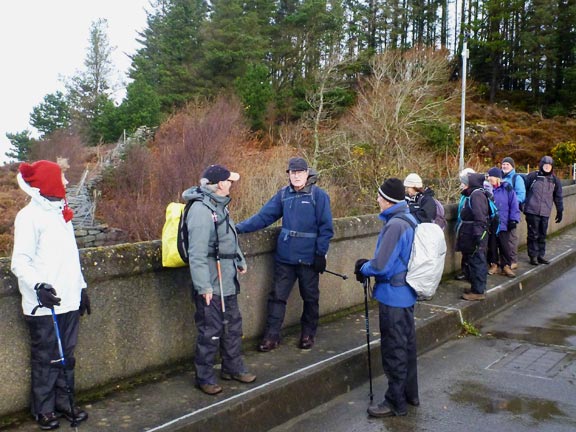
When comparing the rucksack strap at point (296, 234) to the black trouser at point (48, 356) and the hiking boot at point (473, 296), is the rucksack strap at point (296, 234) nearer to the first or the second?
the black trouser at point (48, 356)

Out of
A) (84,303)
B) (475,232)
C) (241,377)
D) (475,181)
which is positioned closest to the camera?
(84,303)

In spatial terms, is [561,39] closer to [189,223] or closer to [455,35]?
[455,35]

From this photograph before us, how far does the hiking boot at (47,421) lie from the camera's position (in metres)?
3.88

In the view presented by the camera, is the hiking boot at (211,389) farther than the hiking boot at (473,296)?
No

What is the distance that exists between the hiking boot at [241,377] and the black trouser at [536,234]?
24.0ft

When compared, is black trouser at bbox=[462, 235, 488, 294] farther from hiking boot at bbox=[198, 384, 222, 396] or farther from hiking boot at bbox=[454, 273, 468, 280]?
hiking boot at bbox=[198, 384, 222, 396]

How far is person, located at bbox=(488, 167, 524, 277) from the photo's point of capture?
30.4ft

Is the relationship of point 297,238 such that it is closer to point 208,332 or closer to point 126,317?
point 208,332

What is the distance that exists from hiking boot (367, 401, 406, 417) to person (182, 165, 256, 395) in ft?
3.20

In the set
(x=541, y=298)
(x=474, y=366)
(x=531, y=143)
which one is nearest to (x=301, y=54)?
(x=531, y=143)

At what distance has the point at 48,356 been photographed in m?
3.92

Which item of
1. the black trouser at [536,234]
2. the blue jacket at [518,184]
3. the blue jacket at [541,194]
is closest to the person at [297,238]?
the blue jacket at [518,184]

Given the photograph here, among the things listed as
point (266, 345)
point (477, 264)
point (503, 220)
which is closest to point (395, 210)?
point (266, 345)

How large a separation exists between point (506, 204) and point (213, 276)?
6142 millimetres
